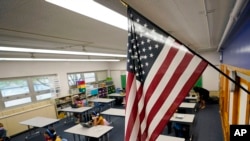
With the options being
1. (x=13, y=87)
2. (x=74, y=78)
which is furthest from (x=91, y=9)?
(x=74, y=78)

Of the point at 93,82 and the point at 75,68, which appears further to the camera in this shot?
the point at 93,82

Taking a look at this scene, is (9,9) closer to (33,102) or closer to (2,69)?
(2,69)

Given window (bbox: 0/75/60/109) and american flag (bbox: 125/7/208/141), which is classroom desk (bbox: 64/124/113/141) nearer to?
american flag (bbox: 125/7/208/141)

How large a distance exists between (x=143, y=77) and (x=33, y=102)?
830 cm

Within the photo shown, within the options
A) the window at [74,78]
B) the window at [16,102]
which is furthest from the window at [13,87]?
the window at [74,78]

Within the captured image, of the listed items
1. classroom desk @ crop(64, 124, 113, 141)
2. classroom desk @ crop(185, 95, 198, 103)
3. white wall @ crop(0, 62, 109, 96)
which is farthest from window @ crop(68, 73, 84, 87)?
classroom desk @ crop(185, 95, 198, 103)

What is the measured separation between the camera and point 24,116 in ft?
23.7

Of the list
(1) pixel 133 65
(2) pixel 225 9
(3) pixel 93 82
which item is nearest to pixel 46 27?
(1) pixel 133 65

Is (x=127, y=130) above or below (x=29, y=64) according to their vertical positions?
below

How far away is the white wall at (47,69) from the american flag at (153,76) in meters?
7.66

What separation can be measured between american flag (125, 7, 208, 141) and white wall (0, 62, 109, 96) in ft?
25.1

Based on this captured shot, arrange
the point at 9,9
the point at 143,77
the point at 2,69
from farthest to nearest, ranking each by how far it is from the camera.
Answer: the point at 2,69 < the point at 9,9 < the point at 143,77

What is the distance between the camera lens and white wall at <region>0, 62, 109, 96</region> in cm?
709

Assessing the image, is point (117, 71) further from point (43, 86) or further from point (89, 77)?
point (43, 86)
